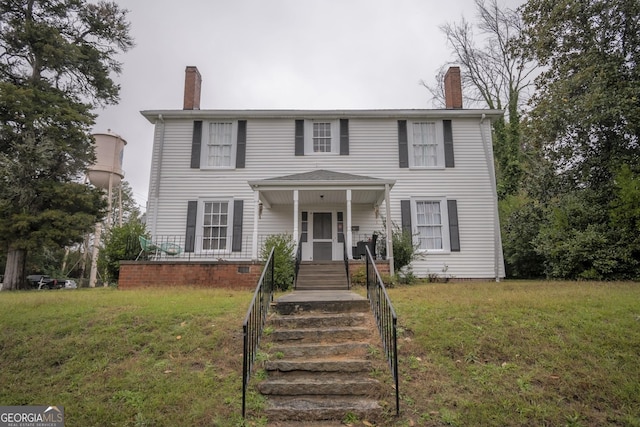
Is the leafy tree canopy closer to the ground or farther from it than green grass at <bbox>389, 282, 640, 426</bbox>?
farther from it

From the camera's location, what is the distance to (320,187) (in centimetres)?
1126

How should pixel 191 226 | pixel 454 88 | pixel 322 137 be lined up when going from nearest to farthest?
1. pixel 191 226
2. pixel 322 137
3. pixel 454 88

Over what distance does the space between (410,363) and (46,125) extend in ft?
49.9

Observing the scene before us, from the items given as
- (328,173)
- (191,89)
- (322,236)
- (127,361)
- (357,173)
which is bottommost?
(127,361)

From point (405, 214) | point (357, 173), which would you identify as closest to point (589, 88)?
point (405, 214)

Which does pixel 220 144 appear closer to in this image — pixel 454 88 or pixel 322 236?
pixel 322 236

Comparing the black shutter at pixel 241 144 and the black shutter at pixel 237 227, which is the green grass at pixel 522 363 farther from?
the black shutter at pixel 241 144

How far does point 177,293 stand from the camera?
882cm

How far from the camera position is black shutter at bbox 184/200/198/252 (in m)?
12.5

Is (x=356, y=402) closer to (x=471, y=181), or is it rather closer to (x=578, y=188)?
(x=471, y=181)

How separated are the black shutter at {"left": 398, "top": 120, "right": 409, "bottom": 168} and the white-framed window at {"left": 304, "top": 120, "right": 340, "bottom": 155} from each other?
7.24 ft

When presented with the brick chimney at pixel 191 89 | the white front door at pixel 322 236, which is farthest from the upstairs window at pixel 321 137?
the brick chimney at pixel 191 89

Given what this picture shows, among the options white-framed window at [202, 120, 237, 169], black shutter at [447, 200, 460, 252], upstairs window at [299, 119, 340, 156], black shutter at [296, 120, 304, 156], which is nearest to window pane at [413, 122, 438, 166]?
black shutter at [447, 200, 460, 252]

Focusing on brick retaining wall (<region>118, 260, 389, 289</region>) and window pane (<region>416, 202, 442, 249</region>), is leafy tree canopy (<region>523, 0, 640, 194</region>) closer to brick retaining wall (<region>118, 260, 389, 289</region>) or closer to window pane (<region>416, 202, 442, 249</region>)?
window pane (<region>416, 202, 442, 249</region>)
